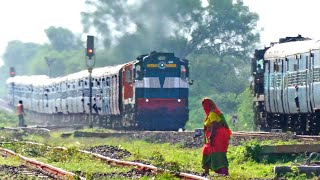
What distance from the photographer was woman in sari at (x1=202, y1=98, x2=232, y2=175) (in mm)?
14008

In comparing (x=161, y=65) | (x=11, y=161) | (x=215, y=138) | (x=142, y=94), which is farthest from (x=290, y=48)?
(x=215, y=138)

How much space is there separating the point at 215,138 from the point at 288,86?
13170mm

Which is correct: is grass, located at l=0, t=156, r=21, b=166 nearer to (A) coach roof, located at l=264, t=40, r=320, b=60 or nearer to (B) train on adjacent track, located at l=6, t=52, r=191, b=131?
(A) coach roof, located at l=264, t=40, r=320, b=60

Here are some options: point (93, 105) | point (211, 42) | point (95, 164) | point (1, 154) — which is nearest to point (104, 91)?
point (93, 105)

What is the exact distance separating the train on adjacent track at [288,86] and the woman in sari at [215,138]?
32.0ft

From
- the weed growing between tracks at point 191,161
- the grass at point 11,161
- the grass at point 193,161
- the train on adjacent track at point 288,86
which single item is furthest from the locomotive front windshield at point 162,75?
the grass at point 11,161

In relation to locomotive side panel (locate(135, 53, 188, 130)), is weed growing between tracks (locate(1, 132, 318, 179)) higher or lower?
lower

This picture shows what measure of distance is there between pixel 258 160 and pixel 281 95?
9.80 m

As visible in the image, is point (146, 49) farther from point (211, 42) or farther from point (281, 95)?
point (281, 95)

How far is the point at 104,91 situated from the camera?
1667 inches

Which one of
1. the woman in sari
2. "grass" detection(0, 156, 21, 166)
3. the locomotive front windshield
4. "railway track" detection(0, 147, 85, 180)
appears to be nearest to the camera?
the woman in sari

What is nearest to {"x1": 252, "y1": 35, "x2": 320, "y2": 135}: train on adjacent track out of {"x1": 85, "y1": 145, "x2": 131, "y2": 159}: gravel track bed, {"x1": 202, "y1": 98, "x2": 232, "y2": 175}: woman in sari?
{"x1": 85, "y1": 145, "x2": 131, "y2": 159}: gravel track bed

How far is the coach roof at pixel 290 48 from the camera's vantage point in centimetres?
2473

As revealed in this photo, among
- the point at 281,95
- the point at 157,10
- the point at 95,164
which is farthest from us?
the point at 157,10
